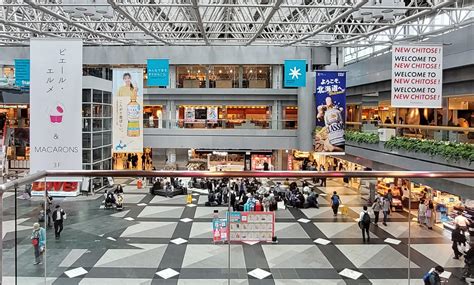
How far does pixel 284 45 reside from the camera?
2947 cm

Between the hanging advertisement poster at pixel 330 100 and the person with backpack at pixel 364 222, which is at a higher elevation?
the hanging advertisement poster at pixel 330 100

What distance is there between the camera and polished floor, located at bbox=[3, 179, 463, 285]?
11.6 ft

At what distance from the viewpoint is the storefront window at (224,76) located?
101 ft

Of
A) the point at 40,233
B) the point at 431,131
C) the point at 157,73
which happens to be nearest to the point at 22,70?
the point at 157,73

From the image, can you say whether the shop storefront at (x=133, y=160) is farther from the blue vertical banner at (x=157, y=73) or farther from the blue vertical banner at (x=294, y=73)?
the blue vertical banner at (x=294, y=73)

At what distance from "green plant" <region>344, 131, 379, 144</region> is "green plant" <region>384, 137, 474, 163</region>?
184 centimetres

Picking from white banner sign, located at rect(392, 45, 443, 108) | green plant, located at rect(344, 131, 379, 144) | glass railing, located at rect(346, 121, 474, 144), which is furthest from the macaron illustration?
green plant, located at rect(344, 131, 379, 144)

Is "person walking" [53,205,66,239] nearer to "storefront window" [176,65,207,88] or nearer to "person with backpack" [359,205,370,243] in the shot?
"person with backpack" [359,205,370,243]

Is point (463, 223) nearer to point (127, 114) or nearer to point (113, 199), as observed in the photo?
point (113, 199)

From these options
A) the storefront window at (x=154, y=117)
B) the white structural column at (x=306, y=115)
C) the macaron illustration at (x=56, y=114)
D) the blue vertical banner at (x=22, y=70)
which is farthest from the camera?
the storefront window at (x=154, y=117)

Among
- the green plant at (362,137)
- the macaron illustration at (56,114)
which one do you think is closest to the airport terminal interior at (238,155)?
the macaron illustration at (56,114)

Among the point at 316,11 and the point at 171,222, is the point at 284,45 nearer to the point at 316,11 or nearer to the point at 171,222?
the point at 316,11

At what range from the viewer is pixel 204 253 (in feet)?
22.1

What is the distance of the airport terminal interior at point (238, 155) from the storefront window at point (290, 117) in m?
0.11
